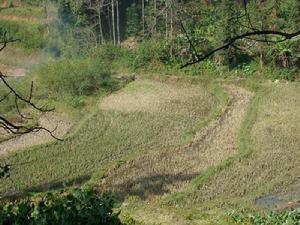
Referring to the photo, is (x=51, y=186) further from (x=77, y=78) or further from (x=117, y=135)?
(x=77, y=78)

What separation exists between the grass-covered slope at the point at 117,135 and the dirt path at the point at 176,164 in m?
0.61

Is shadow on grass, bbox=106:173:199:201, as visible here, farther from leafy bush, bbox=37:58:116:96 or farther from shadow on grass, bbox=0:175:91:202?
leafy bush, bbox=37:58:116:96

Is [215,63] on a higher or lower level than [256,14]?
lower

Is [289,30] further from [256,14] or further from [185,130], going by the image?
[185,130]

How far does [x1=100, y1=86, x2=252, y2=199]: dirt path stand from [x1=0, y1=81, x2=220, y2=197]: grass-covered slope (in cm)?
61

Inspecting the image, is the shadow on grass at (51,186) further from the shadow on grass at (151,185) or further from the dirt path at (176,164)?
the shadow on grass at (151,185)

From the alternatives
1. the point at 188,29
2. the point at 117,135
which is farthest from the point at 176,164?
the point at 188,29

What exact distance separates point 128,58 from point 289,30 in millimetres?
7646

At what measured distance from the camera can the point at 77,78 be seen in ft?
78.2

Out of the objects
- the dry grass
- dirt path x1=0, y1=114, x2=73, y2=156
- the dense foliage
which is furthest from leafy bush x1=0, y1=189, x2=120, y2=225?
the dense foliage

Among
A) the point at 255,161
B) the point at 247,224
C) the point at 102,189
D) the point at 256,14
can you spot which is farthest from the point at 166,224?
the point at 256,14

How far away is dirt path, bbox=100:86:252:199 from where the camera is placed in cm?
1401

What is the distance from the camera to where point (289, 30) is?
81.0ft

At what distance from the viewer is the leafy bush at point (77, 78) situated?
2370 cm
